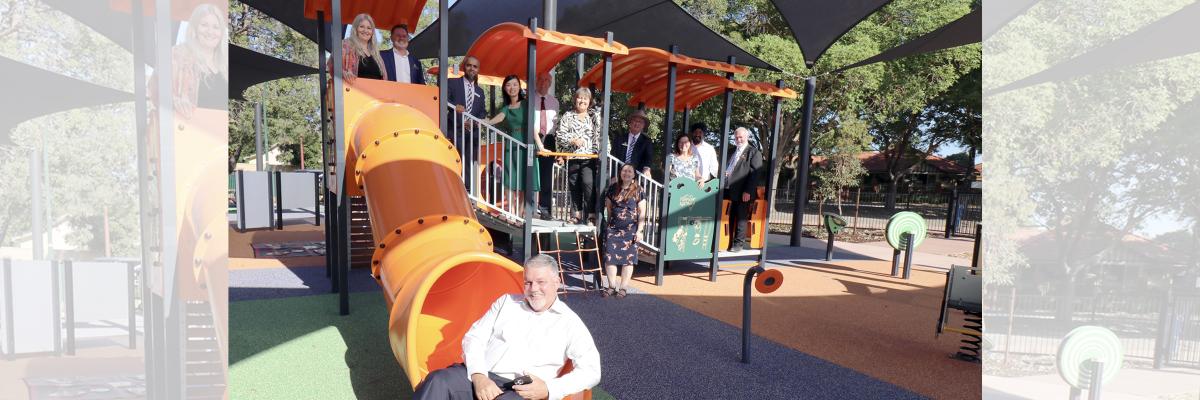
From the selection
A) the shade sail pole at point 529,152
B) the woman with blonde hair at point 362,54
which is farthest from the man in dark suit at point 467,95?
the woman with blonde hair at point 362,54

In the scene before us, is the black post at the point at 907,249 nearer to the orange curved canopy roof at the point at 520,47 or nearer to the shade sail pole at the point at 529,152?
the orange curved canopy roof at the point at 520,47

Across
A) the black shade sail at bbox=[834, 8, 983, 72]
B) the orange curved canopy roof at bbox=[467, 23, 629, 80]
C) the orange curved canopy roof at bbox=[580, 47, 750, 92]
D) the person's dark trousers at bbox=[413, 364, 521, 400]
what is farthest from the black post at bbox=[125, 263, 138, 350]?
the black shade sail at bbox=[834, 8, 983, 72]

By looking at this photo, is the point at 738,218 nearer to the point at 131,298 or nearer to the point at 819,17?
the point at 819,17

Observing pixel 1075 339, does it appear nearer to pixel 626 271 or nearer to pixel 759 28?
pixel 626 271

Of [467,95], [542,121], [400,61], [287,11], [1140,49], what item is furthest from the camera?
[287,11]

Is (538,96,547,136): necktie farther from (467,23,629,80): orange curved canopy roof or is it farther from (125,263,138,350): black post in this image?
(125,263,138,350): black post

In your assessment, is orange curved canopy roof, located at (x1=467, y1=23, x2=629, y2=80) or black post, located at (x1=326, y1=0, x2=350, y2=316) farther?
orange curved canopy roof, located at (x1=467, y1=23, x2=629, y2=80)

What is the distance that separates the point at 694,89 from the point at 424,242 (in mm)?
6539

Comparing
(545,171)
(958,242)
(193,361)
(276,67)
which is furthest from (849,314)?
(276,67)

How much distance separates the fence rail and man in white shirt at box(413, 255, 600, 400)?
15782 mm

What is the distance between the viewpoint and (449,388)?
2.71 m

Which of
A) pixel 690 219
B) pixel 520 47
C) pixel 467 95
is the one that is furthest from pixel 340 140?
pixel 690 219

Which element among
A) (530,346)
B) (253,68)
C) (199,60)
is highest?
(253,68)

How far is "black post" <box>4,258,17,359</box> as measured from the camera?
186 centimetres
